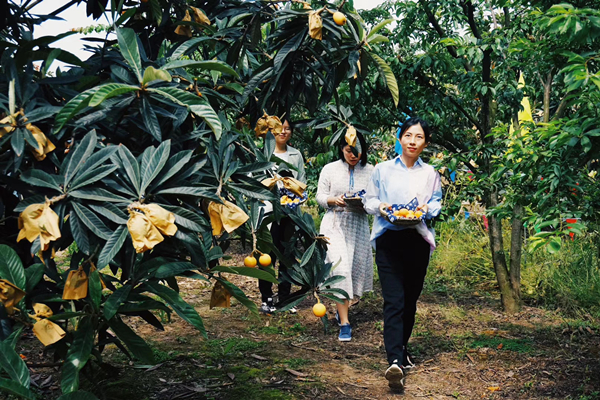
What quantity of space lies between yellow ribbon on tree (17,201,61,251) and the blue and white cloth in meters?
2.59

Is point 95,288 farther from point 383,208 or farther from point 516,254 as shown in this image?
point 516,254

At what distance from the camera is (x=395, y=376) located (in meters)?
3.80

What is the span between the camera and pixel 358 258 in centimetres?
532

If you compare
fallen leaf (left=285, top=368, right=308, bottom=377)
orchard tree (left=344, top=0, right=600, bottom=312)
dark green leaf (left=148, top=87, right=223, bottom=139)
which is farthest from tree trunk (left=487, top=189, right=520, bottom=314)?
dark green leaf (left=148, top=87, right=223, bottom=139)

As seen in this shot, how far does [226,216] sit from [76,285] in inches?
20.2

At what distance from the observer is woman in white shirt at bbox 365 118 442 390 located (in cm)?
398

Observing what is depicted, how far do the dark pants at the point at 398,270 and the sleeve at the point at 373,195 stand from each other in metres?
0.19

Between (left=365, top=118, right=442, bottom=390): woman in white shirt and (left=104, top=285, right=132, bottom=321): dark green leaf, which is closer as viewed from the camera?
(left=104, top=285, right=132, bottom=321): dark green leaf

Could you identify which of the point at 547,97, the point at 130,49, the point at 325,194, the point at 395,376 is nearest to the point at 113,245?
the point at 130,49

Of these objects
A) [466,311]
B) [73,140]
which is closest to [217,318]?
[466,311]

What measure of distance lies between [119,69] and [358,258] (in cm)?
366

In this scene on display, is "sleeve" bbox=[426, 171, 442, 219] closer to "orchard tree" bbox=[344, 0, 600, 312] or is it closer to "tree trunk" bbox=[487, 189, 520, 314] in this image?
"orchard tree" bbox=[344, 0, 600, 312]

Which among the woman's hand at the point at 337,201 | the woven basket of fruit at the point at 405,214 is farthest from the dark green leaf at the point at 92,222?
the woman's hand at the point at 337,201

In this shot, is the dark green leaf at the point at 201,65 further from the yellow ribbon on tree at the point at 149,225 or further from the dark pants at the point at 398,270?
the dark pants at the point at 398,270
